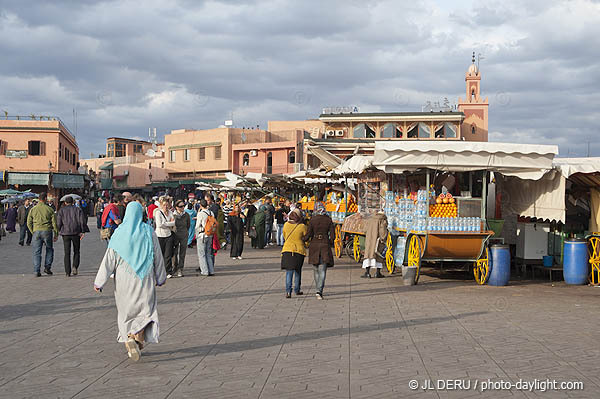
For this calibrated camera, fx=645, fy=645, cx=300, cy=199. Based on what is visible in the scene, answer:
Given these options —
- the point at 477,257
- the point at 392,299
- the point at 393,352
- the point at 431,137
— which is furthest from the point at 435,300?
the point at 431,137

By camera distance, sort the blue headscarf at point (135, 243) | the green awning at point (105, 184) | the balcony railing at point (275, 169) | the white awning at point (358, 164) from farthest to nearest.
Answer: the green awning at point (105, 184)
the balcony railing at point (275, 169)
the white awning at point (358, 164)
the blue headscarf at point (135, 243)

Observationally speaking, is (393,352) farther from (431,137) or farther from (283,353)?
(431,137)

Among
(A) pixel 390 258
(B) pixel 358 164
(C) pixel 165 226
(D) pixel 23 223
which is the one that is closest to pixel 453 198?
(A) pixel 390 258

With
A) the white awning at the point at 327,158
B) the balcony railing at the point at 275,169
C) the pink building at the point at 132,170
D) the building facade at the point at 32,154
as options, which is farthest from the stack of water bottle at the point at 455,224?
the pink building at the point at 132,170

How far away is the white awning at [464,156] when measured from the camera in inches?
499

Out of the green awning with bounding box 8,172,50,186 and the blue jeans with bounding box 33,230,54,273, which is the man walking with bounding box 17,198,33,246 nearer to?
the blue jeans with bounding box 33,230,54,273

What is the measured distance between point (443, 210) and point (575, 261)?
9.74 ft

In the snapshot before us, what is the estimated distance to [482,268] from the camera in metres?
13.2

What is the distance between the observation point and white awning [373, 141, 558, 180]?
12664 millimetres

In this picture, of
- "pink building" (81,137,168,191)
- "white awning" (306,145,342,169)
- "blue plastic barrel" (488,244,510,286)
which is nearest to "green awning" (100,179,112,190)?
"pink building" (81,137,168,191)

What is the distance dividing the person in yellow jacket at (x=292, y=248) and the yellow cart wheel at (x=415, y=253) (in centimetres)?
279

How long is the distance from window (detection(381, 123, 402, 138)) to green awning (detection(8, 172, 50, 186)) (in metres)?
29.5

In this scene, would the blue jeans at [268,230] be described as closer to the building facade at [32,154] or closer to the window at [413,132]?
the building facade at [32,154]

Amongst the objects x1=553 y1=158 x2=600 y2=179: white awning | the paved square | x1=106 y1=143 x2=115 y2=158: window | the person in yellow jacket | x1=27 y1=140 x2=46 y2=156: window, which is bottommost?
the paved square
